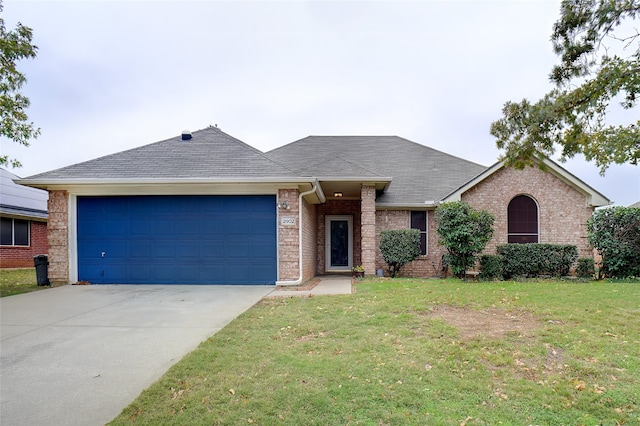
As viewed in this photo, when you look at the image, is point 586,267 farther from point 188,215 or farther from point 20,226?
point 20,226

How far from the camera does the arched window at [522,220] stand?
14.0m

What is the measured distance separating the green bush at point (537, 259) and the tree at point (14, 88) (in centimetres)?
1592

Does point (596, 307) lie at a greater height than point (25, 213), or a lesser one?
lesser

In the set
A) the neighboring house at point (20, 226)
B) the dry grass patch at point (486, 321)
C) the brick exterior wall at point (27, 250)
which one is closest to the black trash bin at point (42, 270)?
the brick exterior wall at point (27, 250)

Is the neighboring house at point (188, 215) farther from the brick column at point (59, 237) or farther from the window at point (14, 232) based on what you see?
the window at point (14, 232)

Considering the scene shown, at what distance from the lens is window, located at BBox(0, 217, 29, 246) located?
18.4 meters

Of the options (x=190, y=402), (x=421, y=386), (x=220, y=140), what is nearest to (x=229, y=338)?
(x=190, y=402)

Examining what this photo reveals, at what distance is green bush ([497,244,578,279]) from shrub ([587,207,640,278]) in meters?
0.83

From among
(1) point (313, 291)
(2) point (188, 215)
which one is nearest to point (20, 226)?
(2) point (188, 215)

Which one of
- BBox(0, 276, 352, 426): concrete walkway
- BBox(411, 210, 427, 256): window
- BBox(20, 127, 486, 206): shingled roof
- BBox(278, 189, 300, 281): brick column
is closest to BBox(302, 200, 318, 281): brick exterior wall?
BBox(278, 189, 300, 281): brick column

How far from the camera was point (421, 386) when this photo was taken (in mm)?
3666

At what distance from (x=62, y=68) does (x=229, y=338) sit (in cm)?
1357

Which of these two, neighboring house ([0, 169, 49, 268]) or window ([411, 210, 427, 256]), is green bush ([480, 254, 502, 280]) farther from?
neighboring house ([0, 169, 49, 268])

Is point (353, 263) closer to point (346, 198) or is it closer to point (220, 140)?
point (346, 198)
